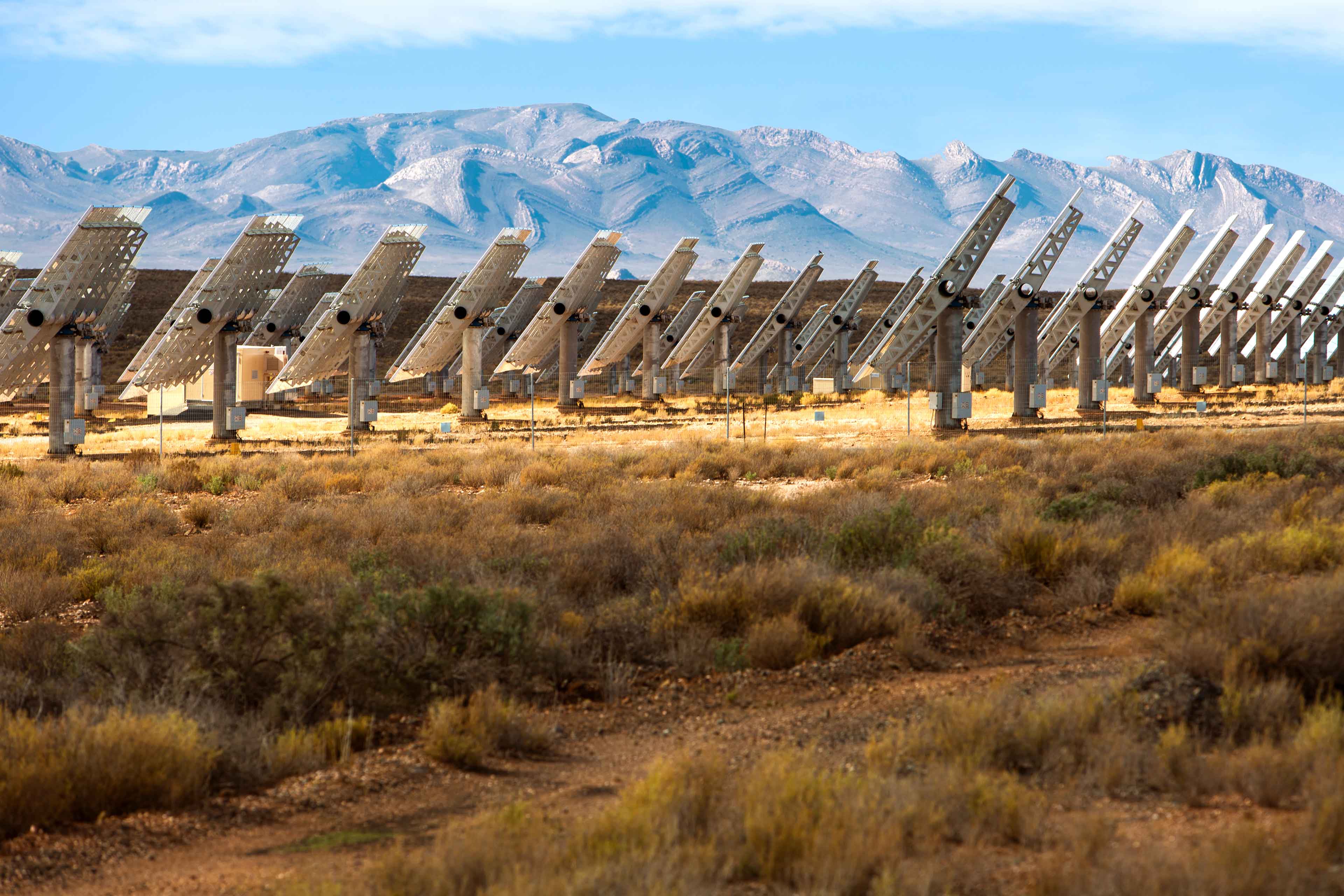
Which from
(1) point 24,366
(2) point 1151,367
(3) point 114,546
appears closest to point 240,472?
(3) point 114,546


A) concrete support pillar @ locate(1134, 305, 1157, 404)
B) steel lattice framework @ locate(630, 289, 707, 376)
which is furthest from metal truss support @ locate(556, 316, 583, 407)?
concrete support pillar @ locate(1134, 305, 1157, 404)

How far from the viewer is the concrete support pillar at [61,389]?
1238 inches

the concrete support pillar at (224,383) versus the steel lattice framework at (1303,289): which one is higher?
the steel lattice framework at (1303,289)

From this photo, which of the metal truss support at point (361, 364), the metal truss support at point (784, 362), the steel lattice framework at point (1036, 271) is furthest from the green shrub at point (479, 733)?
Answer: the metal truss support at point (784, 362)

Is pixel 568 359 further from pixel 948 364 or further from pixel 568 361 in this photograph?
pixel 948 364

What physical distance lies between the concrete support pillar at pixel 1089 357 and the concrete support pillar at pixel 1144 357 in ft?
19.1

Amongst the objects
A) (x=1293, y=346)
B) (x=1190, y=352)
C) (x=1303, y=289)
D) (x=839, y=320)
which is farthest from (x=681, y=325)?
(x=1293, y=346)

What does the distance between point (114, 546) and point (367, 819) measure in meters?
10.4

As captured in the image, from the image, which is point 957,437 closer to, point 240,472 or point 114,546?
point 240,472

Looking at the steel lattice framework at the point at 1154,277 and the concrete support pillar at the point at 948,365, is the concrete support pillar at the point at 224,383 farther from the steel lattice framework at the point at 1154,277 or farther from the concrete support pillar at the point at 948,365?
the steel lattice framework at the point at 1154,277

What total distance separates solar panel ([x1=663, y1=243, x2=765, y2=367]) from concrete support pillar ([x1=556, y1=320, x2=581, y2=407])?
672 centimetres

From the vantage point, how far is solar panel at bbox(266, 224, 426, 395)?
130 feet

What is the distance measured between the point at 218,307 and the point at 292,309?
1049 inches

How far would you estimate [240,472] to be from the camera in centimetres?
2327
